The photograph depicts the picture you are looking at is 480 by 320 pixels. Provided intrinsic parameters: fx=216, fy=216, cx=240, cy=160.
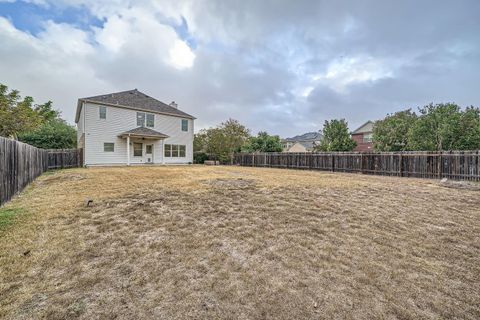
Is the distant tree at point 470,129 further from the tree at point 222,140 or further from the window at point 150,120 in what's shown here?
the window at point 150,120

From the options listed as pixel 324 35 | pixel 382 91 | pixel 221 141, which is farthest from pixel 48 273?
pixel 382 91

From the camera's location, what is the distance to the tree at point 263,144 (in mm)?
24641

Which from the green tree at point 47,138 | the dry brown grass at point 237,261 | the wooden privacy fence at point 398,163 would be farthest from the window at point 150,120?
the dry brown grass at point 237,261

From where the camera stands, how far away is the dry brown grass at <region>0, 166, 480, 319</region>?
1.91 metres

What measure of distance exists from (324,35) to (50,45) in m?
17.7

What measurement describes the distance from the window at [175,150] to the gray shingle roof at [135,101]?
3080mm

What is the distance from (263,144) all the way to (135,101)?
13.7 m

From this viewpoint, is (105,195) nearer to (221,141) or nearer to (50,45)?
(50,45)

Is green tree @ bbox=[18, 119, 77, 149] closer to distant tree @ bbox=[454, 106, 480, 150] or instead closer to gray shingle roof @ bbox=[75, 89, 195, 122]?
gray shingle roof @ bbox=[75, 89, 195, 122]

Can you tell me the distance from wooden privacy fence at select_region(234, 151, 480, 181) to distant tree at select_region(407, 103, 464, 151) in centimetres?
716

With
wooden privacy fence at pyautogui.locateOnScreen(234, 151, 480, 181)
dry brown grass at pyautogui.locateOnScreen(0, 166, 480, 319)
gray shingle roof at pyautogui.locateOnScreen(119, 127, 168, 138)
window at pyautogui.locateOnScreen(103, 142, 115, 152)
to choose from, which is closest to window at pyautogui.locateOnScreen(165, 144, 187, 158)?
gray shingle roof at pyautogui.locateOnScreen(119, 127, 168, 138)

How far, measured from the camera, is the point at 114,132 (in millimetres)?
17719

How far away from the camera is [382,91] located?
→ 2323 cm

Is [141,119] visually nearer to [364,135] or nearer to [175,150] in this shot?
[175,150]
